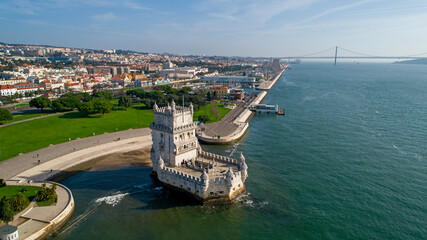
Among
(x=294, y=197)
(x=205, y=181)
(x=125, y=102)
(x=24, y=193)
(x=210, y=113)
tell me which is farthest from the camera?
(x=125, y=102)

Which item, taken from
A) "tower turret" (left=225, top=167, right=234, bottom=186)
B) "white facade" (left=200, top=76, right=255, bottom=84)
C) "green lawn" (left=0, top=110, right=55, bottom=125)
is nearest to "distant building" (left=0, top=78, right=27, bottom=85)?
"green lawn" (left=0, top=110, right=55, bottom=125)

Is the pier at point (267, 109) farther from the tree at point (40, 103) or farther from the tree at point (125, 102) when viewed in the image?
the tree at point (40, 103)

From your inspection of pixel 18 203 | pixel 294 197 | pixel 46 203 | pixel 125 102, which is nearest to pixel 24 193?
pixel 46 203

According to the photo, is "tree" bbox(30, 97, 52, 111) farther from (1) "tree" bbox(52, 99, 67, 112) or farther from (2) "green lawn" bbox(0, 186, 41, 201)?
(2) "green lawn" bbox(0, 186, 41, 201)

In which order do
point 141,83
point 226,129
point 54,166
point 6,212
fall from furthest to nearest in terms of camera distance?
point 141,83
point 226,129
point 54,166
point 6,212

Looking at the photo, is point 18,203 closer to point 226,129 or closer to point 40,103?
point 226,129

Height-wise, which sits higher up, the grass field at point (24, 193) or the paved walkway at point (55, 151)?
the paved walkway at point (55, 151)

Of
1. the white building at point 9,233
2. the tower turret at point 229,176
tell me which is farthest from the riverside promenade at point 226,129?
the white building at point 9,233
